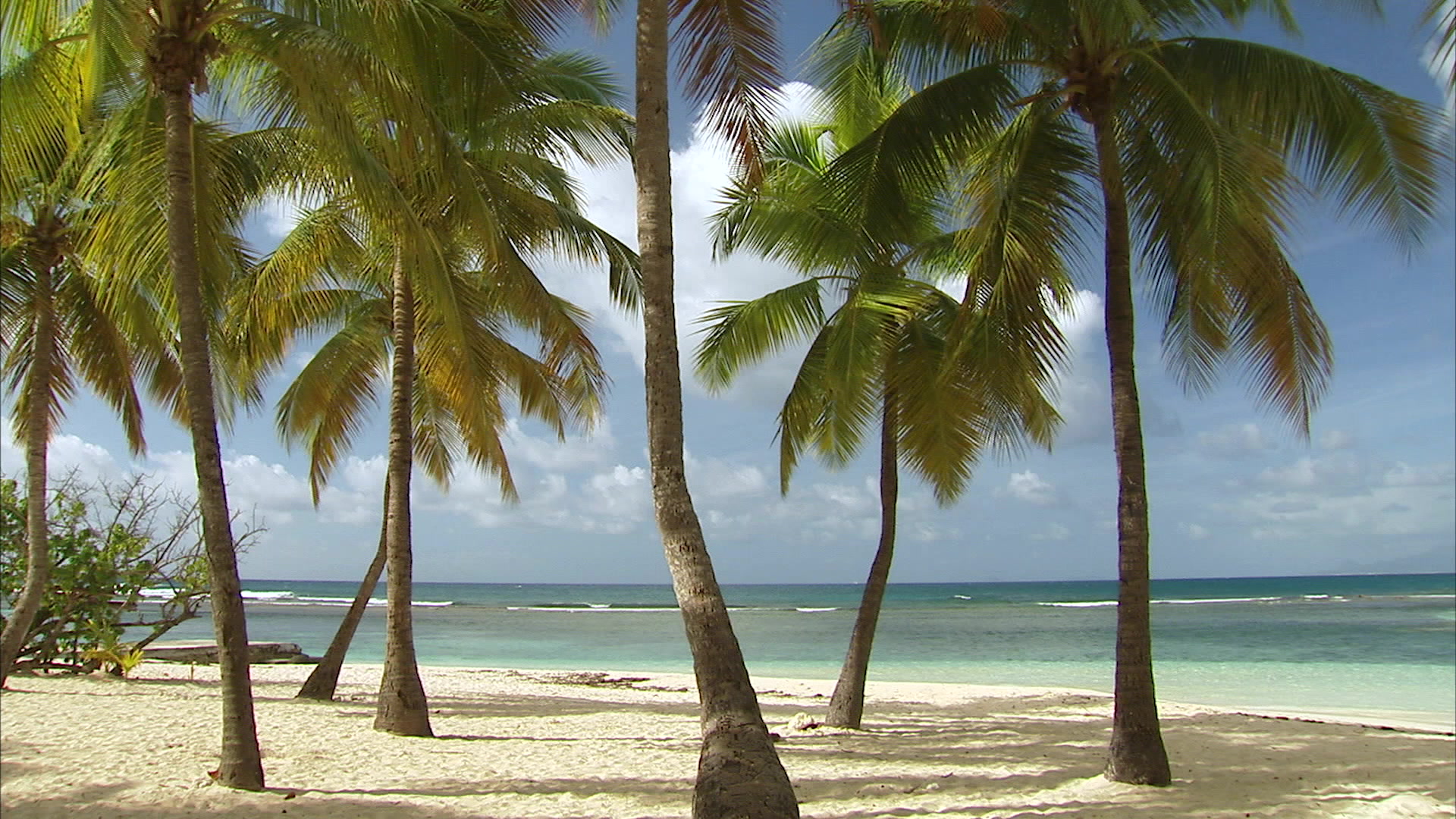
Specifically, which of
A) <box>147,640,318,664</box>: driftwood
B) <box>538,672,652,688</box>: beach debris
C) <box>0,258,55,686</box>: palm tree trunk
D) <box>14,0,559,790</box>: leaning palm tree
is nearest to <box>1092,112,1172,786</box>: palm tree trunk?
<box>14,0,559,790</box>: leaning palm tree

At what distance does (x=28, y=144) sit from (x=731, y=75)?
16.0 ft

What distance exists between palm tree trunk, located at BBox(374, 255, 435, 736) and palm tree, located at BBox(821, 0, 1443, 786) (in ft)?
14.6

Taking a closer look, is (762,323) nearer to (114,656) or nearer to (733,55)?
(733,55)

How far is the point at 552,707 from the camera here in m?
12.8

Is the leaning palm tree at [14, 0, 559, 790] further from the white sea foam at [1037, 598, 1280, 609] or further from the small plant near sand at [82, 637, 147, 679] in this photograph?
the white sea foam at [1037, 598, 1280, 609]

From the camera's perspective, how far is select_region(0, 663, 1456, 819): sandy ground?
20.4 ft

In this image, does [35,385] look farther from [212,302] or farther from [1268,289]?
[1268,289]

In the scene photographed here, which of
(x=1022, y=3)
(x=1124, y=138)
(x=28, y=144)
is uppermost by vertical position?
(x=1022, y=3)

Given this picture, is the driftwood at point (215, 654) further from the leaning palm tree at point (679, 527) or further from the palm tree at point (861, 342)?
the leaning palm tree at point (679, 527)

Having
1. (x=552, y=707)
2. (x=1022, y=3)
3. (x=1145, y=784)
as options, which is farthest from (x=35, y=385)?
(x=1145, y=784)

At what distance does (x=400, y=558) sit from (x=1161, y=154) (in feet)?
24.0

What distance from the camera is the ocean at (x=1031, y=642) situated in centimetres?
1881

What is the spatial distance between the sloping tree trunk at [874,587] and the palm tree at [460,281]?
3.19m

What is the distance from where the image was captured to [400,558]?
9250 millimetres
